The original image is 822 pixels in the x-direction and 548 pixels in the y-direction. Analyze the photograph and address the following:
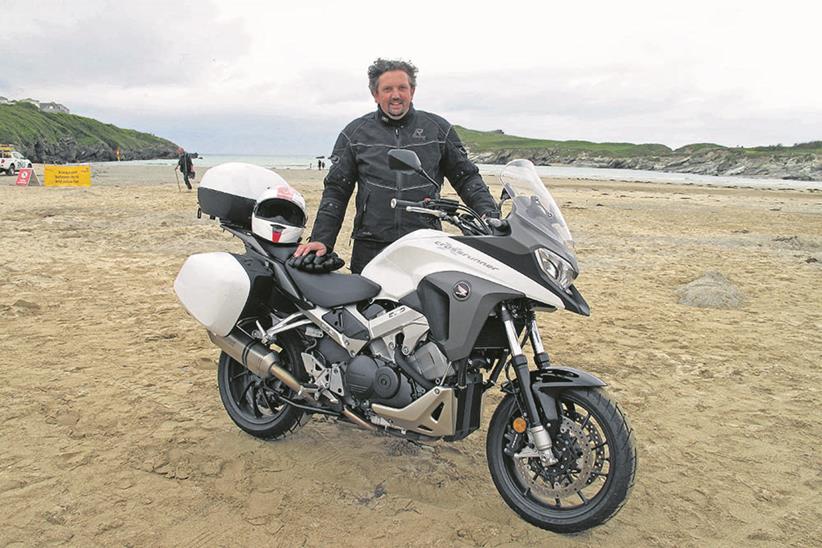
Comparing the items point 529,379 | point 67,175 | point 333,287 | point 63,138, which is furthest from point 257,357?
point 63,138

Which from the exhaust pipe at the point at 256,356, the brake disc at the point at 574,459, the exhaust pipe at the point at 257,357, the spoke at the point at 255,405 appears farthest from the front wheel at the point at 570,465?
the spoke at the point at 255,405

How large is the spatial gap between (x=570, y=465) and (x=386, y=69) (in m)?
2.49

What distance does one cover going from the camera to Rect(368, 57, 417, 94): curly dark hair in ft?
12.3

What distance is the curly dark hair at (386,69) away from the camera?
3.76m

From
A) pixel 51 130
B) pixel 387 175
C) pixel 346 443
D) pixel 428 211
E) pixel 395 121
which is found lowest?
pixel 346 443

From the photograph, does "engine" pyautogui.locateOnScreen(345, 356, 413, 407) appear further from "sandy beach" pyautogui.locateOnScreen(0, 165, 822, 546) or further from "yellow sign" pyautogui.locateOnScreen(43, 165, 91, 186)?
"yellow sign" pyautogui.locateOnScreen(43, 165, 91, 186)

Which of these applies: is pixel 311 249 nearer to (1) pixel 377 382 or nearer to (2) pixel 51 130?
(1) pixel 377 382

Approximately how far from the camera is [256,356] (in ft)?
11.7

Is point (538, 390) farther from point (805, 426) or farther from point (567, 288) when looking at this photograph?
point (805, 426)

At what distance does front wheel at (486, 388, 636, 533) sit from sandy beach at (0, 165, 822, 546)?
0.47 ft

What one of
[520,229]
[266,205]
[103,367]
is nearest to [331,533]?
[520,229]

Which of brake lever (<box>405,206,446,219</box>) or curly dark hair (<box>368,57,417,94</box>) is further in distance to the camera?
curly dark hair (<box>368,57,417,94</box>)

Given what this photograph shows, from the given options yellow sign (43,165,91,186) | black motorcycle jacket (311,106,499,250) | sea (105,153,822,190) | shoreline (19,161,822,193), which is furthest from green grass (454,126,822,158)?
black motorcycle jacket (311,106,499,250)

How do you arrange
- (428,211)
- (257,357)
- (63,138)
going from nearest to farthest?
(428,211), (257,357), (63,138)
